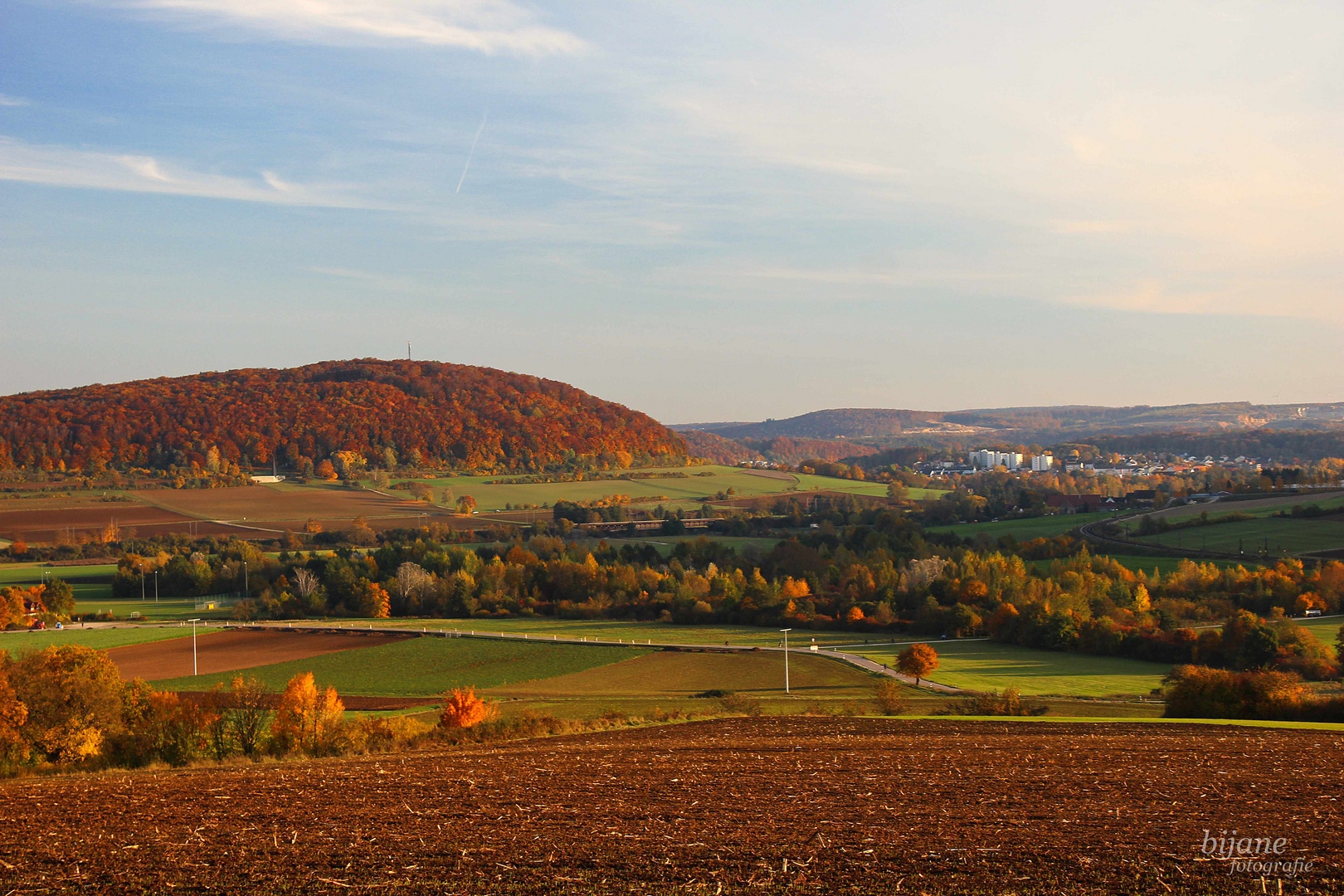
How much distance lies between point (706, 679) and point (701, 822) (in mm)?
31935

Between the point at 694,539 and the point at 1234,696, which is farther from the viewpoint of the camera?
the point at 694,539

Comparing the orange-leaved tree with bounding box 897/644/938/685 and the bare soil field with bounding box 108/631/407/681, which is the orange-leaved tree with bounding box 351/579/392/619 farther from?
the orange-leaved tree with bounding box 897/644/938/685

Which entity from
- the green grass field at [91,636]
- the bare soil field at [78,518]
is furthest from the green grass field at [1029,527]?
the bare soil field at [78,518]

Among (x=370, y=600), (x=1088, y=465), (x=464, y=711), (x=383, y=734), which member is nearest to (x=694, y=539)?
(x=370, y=600)

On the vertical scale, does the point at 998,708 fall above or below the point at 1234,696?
below

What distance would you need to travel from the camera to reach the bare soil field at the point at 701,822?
946 cm

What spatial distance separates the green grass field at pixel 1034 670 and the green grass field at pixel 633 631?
5503 millimetres

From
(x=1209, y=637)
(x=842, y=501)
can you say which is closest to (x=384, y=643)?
(x=1209, y=637)

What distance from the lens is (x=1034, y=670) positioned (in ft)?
147

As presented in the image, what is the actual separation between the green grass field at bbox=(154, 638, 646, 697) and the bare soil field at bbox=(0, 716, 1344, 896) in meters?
25.4

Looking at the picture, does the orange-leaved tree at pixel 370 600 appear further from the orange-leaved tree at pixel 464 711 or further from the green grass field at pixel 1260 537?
the green grass field at pixel 1260 537

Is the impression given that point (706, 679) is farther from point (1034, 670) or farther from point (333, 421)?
point (333, 421)

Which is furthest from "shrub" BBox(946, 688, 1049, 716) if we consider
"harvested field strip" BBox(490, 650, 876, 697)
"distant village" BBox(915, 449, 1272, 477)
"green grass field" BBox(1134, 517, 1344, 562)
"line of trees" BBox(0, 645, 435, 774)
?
"distant village" BBox(915, 449, 1272, 477)

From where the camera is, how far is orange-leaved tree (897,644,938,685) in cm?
4222
